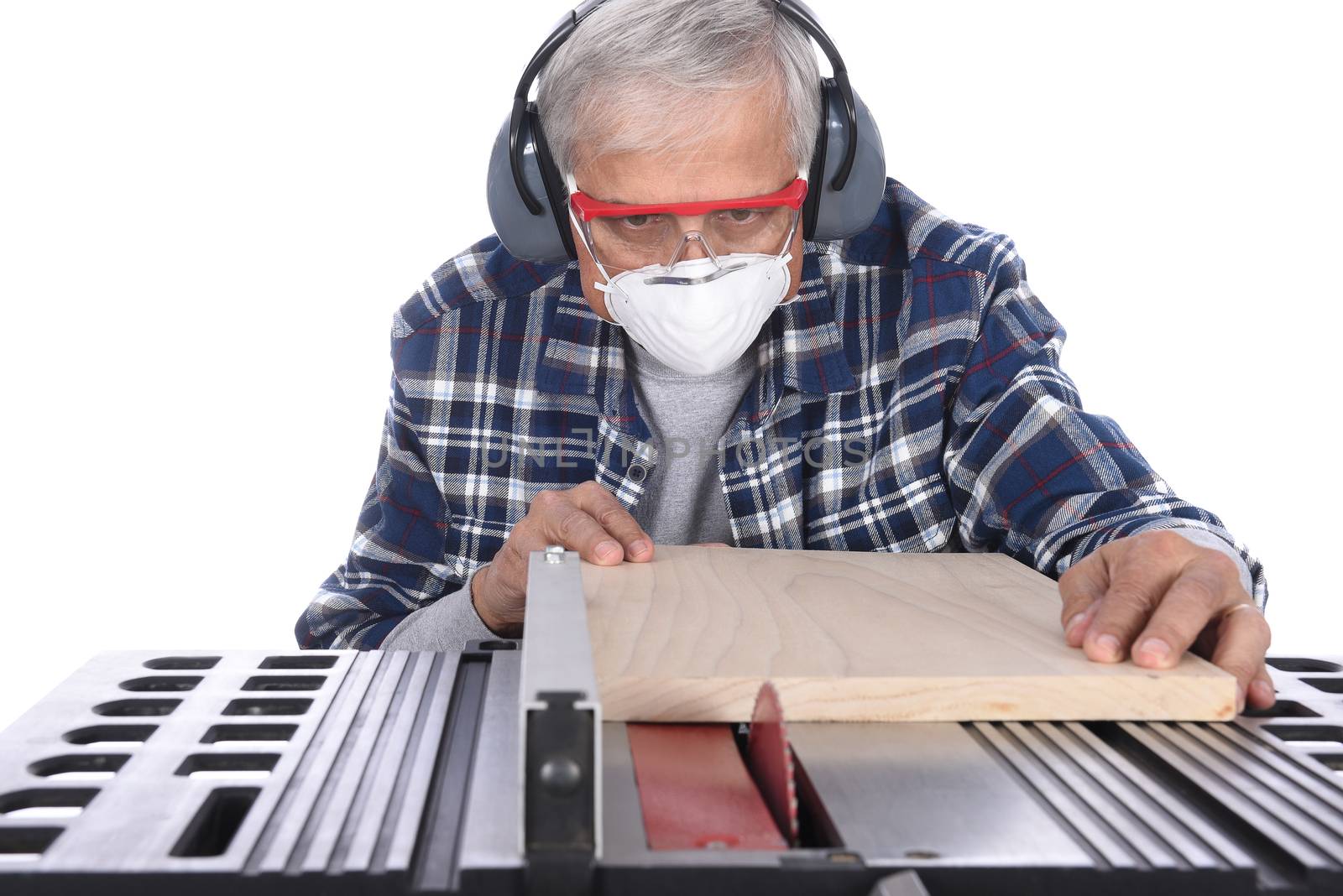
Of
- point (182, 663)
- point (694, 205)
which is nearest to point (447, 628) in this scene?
point (182, 663)

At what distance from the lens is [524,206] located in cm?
183

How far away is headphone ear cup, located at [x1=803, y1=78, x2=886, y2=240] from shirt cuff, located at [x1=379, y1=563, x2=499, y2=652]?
2.49 feet

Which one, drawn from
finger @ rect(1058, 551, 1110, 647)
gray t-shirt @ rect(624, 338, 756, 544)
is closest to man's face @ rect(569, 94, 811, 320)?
gray t-shirt @ rect(624, 338, 756, 544)

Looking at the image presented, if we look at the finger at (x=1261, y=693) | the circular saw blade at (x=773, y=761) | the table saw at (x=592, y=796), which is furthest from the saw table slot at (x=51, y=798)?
the finger at (x=1261, y=693)

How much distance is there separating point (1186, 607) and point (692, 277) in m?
0.84

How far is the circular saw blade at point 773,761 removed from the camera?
90 cm

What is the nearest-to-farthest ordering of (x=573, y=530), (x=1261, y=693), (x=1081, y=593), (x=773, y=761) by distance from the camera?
1. (x=773, y=761)
2. (x=1261, y=693)
3. (x=1081, y=593)
4. (x=573, y=530)

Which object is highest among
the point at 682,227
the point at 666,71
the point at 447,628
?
the point at 666,71

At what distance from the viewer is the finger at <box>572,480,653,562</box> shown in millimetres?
1526

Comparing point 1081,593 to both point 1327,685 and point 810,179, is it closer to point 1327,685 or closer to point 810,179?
point 1327,685

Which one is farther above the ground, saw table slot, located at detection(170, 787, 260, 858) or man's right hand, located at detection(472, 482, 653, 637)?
man's right hand, located at detection(472, 482, 653, 637)

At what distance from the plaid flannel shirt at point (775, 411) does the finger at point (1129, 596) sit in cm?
61

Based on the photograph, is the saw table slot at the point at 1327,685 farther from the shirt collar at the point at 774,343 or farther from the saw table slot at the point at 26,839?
the saw table slot at the point at 26,839

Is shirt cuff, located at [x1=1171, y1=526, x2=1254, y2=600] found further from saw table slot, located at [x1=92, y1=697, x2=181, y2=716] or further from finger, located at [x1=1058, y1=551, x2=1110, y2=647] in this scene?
saw table slot, located at [x1=92, y1=697, x2=181, y2=716]
